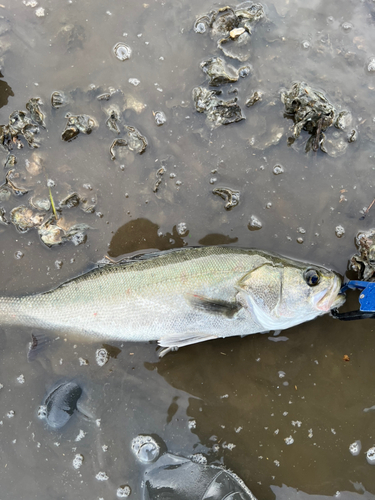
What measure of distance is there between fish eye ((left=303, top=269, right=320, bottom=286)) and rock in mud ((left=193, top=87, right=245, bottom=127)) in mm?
1954

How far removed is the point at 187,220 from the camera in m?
3.84

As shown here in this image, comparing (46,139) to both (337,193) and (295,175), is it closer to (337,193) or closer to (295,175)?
(295,175)

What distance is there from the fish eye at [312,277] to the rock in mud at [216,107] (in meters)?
1.95

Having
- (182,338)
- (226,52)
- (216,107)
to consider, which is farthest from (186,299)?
(226,52)

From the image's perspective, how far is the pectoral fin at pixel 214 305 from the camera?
10.8 ft

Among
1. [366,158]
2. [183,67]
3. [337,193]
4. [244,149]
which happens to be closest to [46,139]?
[183,67]

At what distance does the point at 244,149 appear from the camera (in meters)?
3.79

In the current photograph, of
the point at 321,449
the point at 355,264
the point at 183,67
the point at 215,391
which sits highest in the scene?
the point at 183,67

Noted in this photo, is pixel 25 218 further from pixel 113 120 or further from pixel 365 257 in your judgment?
pixel 365 257

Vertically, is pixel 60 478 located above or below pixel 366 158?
below

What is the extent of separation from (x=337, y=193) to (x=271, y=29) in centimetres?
212

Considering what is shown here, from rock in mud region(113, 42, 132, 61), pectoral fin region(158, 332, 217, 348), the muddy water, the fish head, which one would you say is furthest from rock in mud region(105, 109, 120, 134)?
pectoral fin region(158, 332, 217, 348)

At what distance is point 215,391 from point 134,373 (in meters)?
1.00

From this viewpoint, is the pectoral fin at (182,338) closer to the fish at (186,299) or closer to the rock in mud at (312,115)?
the fish at (186,299)
